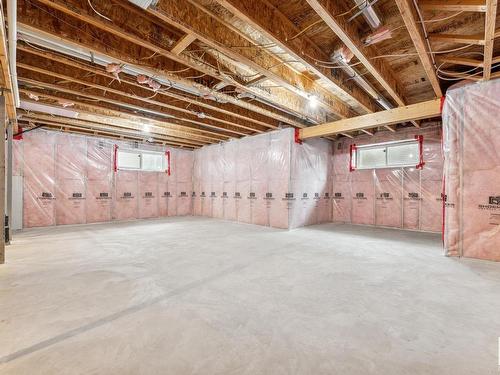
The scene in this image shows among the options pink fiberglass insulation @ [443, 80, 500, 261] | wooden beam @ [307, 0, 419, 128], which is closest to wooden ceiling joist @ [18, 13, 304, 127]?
wooden beam @ [307, 0, 419, 128]

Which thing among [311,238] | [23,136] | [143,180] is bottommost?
[311,238]

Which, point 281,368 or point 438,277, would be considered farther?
point 438,277

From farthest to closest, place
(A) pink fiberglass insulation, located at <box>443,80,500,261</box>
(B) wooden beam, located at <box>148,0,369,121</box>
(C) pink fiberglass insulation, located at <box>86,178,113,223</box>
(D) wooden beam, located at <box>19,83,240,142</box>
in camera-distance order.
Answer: (C) pink fiberglass insulation, located at <box>86,178,113,223</box>
(D) wooden beam, located at <box>19,83,240,142</box>
(A) pink fiberglass insulation, located at <box>443,80,500,261</box>
(B) wooden beam, located at <box>148,0,369,121</box>

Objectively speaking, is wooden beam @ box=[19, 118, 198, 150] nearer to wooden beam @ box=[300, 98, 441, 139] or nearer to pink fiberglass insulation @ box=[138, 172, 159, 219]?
pink fiberglass insulation @ box=[138, 172, 159, 219]

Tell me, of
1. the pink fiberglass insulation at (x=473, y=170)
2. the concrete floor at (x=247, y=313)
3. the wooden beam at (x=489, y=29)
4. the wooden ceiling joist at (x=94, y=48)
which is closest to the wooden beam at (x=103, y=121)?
the wooden ceiling joist at (x=94, y=48)

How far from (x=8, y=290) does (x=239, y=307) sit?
2267 mm

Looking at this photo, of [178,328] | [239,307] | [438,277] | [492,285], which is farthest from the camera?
[438,277]

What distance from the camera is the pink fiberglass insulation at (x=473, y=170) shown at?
10.4 feet

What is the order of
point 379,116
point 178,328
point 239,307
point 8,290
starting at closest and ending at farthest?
point 178,328 → point 239,307 → point 8,290 → point 379,116

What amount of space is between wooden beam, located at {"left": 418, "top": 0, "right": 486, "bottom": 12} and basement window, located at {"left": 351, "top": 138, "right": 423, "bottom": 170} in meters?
4.31

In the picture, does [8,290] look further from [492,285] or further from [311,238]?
[492,285]

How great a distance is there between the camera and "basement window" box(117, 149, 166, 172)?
24.4ft

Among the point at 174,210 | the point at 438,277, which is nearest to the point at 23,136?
the point at 174,210

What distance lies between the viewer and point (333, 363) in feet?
4.24
